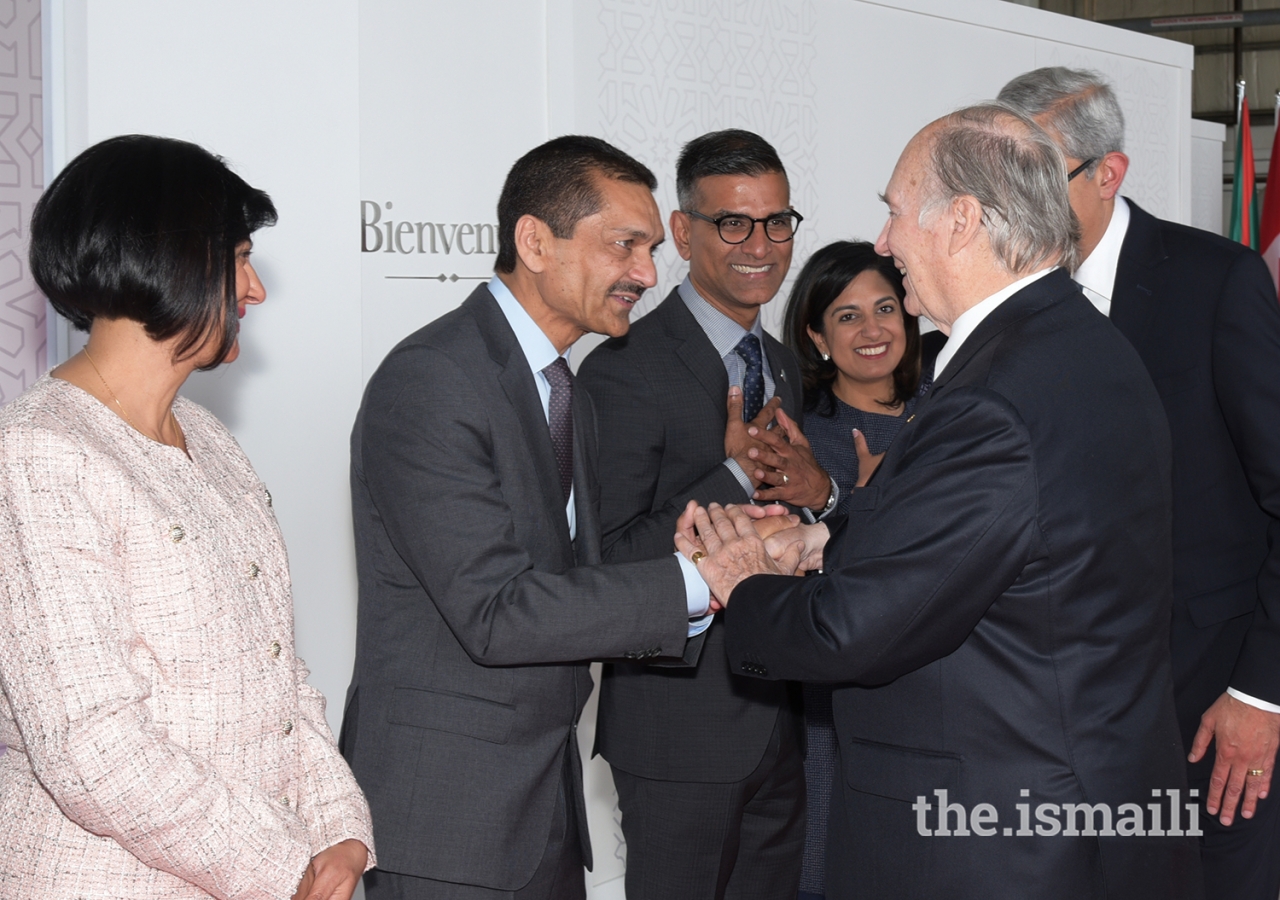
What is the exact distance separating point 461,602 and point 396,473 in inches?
10.1

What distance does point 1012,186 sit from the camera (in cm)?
193

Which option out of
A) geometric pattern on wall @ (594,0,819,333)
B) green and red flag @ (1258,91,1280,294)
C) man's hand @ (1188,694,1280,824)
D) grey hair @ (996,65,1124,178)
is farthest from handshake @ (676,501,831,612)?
green and red flag @ (1258,91,1280,294)

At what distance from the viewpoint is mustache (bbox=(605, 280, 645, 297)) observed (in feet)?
8.11

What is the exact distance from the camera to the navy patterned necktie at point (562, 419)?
243 cm

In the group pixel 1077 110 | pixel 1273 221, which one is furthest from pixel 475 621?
pixel 1273 221

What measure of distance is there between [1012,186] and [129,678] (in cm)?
151

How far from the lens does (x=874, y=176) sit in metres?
5.05

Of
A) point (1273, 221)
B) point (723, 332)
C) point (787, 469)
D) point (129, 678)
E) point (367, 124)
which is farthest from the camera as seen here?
point (1273, 221)

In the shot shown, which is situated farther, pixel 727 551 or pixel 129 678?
pixel 727 551

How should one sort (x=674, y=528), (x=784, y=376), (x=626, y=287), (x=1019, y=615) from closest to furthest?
1. (x=1019, y=615)
2. (x=626, y=287)
3. (x=674, y=528)
4. (x=784, y=376)

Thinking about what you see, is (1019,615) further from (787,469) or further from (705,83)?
(705,83)

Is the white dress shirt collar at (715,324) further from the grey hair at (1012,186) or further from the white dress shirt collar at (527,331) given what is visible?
the grey hair at (1012,186)

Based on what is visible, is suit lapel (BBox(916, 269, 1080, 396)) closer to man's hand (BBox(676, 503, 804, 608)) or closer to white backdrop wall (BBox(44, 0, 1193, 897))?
man's hand (BBox(676, 503, 804, 608))

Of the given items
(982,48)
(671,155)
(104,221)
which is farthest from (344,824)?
(982,48)
